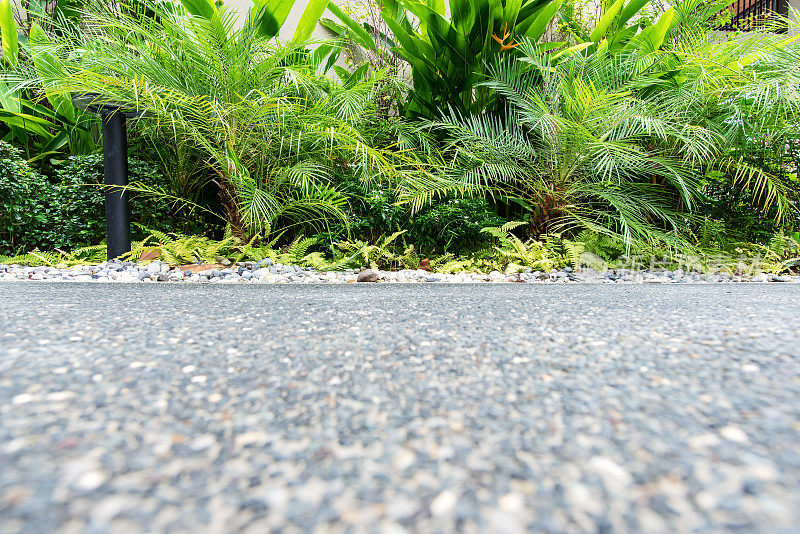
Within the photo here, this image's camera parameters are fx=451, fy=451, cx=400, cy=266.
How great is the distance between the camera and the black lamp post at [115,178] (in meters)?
3.18

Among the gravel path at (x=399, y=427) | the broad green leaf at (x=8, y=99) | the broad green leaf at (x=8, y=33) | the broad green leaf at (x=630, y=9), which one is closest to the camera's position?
the gravel path at (x=399, y=427)

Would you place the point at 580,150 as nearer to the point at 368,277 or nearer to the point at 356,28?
the point at 368,277

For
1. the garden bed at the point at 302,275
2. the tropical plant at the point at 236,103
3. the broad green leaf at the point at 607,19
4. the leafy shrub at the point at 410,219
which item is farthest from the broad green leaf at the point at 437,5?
the garden bed at the point at 302,275

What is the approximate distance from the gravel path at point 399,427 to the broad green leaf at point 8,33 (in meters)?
3.74

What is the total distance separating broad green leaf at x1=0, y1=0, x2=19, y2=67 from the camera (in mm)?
3672

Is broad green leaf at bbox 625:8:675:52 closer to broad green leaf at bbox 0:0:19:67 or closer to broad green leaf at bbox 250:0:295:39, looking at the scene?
broad green leaf at bbox 250:0:295:39

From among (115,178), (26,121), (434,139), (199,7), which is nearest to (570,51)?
(434,139)

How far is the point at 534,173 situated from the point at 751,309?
223 cm

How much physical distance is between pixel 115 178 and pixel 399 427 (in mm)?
3345

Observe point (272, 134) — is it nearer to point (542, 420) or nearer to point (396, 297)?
point (396, 297)

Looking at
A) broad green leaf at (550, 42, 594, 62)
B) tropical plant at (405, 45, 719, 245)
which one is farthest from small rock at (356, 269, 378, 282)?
broad green leaf at (550, 42, 594, 62)

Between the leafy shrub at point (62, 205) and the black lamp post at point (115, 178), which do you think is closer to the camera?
the black lamp post at point (115, 178)

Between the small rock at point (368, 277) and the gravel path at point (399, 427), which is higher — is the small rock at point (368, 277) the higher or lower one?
the higher one

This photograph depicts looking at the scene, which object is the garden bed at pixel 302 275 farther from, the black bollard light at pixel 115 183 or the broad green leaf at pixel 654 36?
the broad green leaf at pixel 654 36
